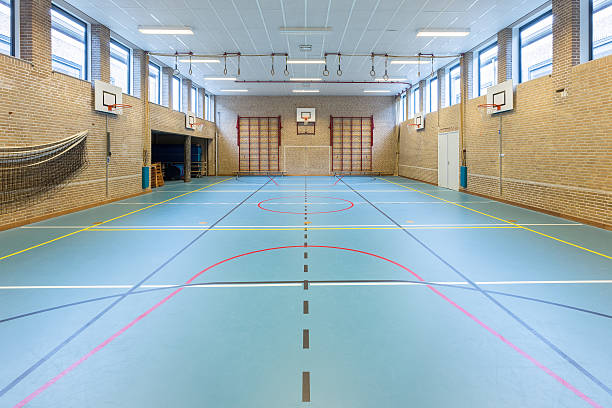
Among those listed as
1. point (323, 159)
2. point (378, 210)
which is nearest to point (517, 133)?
point (378, 210)

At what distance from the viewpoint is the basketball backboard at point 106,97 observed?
36.2ft

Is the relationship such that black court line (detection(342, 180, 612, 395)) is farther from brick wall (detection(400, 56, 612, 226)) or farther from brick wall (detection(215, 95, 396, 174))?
brick wall (detection(215, 95, 396, 174))

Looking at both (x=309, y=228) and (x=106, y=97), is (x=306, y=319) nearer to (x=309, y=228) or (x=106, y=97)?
(x=309, y=228)

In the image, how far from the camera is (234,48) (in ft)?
46.3

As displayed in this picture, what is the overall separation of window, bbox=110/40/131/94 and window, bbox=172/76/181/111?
15.1 feet

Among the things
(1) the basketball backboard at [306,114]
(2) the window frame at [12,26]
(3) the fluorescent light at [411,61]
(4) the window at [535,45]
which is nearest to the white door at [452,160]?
(3) the fluorescent light at [411,61]

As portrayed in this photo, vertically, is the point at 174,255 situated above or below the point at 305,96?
below

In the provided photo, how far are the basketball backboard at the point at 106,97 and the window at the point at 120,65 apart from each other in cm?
177

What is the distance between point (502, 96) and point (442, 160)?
581cm

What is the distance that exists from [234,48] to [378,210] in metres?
8.72

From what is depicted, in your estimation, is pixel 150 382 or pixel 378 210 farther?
pixel 378 210

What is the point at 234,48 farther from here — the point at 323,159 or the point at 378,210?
the point at 323,159

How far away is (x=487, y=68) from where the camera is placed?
14016 millimetres

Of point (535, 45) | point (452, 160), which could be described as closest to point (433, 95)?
point (452, 160)
